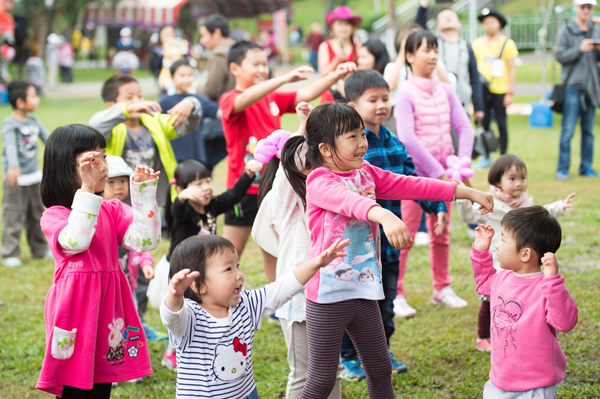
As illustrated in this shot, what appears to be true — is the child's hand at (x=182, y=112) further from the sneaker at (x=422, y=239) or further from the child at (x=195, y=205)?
the sneaker at (x=422, y=239)

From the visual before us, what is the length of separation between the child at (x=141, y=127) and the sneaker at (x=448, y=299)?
2080 millimetres

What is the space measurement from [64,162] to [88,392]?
38.6 inches

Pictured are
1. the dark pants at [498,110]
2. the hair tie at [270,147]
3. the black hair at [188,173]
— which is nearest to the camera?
the hair tie at [270,147]

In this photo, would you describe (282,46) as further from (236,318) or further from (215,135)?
(236,318)

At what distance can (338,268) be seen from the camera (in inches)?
98.0

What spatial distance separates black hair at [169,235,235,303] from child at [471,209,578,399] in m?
1.11

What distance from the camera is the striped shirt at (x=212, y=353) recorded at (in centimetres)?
230

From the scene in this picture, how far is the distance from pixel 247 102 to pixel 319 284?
5.56 ft

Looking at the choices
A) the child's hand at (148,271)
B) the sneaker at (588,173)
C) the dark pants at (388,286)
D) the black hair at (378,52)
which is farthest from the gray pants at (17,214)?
the sneaker at (588,173)

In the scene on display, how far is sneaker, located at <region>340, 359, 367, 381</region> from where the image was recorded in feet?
11.3

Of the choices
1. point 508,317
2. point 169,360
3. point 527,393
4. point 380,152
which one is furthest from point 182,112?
point 527,393

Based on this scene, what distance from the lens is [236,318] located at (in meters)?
2.40

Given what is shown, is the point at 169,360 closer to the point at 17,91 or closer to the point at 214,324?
the point at 214,324

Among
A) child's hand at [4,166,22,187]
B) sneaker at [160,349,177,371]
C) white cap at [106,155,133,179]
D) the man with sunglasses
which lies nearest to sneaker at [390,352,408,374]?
sneaker at [160,349,177,371]
